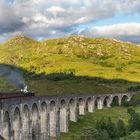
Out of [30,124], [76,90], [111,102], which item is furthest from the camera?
[76,90]

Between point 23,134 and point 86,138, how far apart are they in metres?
24.9

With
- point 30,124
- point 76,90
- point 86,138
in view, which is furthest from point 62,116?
point 76,90

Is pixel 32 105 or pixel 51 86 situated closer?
pixel 32 105

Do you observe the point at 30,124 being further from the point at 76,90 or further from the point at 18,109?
the point at 76,90

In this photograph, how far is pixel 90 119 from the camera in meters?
122

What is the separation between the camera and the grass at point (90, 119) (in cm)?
9843

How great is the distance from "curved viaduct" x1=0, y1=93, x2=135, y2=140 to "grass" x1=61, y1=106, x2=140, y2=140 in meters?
2.21

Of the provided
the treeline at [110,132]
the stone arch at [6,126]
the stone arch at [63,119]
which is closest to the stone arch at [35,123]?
the treeline at [110,132]

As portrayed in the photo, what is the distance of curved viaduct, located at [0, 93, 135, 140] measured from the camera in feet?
193

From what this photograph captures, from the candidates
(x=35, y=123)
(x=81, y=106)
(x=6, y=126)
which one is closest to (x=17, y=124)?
(x=6, y=126)

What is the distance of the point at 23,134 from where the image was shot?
68.2 metres

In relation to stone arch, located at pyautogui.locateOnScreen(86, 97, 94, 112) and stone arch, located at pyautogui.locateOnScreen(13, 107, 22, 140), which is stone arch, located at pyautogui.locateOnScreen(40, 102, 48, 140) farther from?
stone arch, located at pyautogui.locateOnScreen(86, 97, 94, 112)

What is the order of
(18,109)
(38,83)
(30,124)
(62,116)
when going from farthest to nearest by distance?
1. (38,83)
2. (62,116)
3. (30,124)
4. (18,109)

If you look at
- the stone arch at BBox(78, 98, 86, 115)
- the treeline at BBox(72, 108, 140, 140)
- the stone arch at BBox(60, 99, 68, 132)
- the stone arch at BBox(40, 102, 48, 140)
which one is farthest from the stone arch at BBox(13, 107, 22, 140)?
the stone arch at BBox(78, 98, 86, 115)
